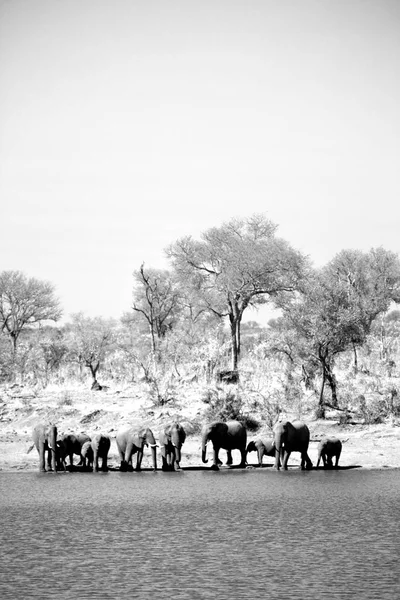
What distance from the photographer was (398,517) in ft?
67.1

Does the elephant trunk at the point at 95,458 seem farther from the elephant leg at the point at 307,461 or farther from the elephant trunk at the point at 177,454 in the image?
the elephant leg at the point at 307,461

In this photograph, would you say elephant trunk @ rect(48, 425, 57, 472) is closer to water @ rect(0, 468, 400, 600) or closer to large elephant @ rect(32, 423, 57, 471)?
large elephant @ rect(32, 423, 57, 471)

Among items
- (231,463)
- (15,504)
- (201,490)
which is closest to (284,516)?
(201,490)

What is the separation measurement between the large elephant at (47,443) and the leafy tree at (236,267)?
68.3 ft

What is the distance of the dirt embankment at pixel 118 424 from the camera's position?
3259 centimetres

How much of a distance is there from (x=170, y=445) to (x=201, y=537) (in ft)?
40.5

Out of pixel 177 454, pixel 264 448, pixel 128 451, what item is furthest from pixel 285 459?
pixel 128 451

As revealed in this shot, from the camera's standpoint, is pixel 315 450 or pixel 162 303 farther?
pixel 162 303

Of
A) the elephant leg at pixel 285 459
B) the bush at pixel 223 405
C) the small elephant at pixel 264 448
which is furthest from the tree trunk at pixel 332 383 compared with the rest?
the elephant leg at pixel 285 459

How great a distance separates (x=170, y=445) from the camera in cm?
3064

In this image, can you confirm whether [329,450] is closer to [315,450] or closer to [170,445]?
[315,450]

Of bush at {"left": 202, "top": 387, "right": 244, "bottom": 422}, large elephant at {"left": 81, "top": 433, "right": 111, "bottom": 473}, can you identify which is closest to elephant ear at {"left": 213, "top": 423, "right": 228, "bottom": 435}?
large elephant at {"left": 81, "top": 433, "right": 111, "bottom": 473}

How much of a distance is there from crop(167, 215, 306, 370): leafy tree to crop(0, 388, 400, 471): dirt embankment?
10.7 meters

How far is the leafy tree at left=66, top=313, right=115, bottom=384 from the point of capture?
64.7 metres
